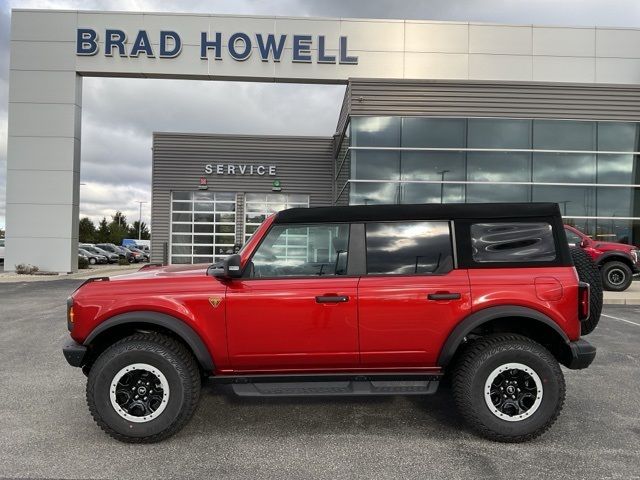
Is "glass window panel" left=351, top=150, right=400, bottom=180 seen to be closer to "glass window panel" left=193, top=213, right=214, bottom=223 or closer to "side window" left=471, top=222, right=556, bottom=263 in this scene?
"glass window panel" left=193, top=213, right=214, bottom=223

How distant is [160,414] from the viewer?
11.2 feet

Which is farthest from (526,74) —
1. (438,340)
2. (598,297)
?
(438,340)

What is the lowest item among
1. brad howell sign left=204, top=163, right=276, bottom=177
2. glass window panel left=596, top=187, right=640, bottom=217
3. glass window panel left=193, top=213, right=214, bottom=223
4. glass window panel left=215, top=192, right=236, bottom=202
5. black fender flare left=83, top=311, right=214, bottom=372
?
black fender flare left=83, top=311, right=214, bottom=372

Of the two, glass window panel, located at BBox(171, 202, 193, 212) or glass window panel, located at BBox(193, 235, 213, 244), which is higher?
Result: glass window panel, located at BBox(171, 202, 193, 212)

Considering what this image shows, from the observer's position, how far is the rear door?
347 centimetres

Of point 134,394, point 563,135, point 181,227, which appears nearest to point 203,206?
point 181,227

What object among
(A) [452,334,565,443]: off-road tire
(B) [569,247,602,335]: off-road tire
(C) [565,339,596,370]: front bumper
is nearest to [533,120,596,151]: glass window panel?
(B) [569,247,602,335]: off-road tire

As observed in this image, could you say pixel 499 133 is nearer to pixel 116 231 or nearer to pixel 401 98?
pixel 401 98

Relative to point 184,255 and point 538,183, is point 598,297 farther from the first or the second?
point 184,255

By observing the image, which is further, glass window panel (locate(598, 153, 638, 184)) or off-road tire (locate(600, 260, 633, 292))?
glass window panel (locate(598, 153, 638, 184))

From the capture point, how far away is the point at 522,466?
10.2ft

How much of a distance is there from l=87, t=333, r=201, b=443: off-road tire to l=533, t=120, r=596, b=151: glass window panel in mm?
15424

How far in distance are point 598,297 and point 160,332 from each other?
366cm

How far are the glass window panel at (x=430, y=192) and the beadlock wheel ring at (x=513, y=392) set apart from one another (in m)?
12.3
